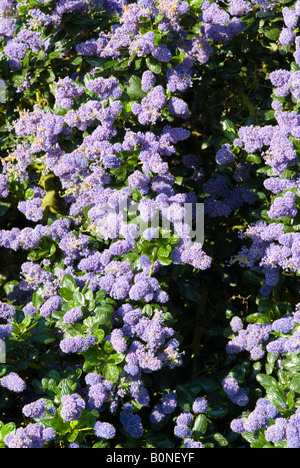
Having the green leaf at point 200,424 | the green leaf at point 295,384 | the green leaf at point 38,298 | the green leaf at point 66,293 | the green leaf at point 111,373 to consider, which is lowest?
the green leaf at point 200,424

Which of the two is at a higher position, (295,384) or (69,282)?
(69,282)

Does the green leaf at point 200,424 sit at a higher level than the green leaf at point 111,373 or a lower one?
lower

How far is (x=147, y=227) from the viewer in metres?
2.65

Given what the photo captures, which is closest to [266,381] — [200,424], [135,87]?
[200,424]

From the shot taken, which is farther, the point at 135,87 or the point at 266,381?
the point at 135,87

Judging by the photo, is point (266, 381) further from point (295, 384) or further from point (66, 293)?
point (66, 293)

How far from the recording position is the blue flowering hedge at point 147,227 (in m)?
2.49

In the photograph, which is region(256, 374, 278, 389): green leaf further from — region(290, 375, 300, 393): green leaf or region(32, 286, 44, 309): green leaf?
region(32, 286, 44, 309): green leaf

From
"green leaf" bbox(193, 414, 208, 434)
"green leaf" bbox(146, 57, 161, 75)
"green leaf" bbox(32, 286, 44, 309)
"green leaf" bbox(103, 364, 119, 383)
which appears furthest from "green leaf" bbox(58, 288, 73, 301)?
"green leaf" bbox(146, 57, 161, 75)

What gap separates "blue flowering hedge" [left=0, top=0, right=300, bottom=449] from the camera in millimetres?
2492

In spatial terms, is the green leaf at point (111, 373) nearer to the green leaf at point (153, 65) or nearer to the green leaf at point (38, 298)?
the green leaf at point (38, 298)

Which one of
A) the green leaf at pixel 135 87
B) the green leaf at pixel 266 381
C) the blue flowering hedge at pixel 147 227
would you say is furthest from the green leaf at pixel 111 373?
the green leaf at pixel 135 87

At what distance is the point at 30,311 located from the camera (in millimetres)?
2721
